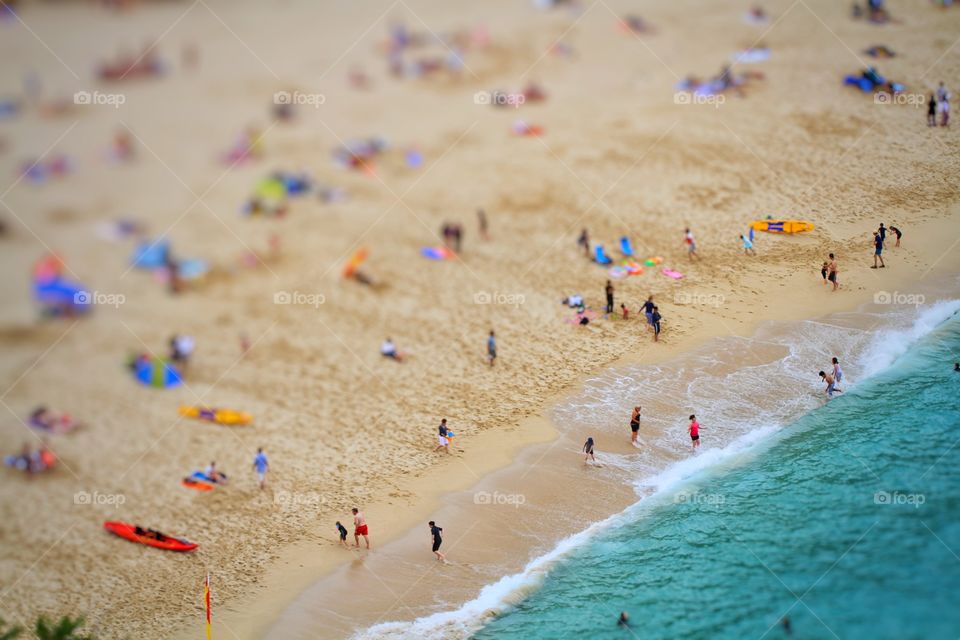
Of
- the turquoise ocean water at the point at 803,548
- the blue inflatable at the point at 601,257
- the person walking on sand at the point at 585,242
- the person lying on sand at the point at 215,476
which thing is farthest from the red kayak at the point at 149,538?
the person walking on sand at the point at 585,242

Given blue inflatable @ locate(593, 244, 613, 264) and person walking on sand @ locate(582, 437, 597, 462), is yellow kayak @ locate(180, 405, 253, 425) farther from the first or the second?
blue inflatable @ locate(593, 244, 613, 264)

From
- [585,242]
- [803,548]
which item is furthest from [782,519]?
[585,242]

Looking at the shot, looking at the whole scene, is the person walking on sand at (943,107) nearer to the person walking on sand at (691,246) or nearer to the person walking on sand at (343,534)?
the person walking on sand at (691,246)

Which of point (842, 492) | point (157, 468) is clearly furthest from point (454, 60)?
point (842, 492)

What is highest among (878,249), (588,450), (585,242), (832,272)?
(585,242)

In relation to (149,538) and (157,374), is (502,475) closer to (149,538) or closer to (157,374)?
(149,538)

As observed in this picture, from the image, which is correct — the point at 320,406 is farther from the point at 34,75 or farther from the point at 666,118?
the point at 34,75
